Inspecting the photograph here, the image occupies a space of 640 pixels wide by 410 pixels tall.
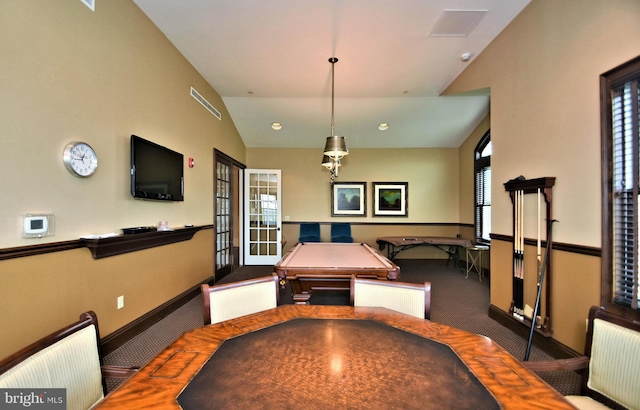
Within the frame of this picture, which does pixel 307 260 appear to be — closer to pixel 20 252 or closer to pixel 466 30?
pixel 20 252

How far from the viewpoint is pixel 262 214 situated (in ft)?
20.9

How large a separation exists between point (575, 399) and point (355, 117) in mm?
5142

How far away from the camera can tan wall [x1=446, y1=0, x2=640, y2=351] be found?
2.08 meters

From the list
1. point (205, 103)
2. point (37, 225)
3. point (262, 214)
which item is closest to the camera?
point (37, 225)

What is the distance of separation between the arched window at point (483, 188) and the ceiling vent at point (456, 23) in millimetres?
3013

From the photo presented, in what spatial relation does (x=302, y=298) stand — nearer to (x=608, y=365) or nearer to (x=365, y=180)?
(x=608, y=365)

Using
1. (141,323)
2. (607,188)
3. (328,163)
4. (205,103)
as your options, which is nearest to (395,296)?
(607,188)

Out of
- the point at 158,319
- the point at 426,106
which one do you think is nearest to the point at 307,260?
the point at 158,319

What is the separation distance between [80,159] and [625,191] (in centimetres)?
410

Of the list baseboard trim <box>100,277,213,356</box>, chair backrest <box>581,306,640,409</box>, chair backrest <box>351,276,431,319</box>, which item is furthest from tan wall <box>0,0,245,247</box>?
chair backrest <box>581,306,640,409</box>

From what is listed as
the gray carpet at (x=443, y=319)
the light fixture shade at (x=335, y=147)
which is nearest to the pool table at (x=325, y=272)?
the gray carpet at (x=443, y=319)

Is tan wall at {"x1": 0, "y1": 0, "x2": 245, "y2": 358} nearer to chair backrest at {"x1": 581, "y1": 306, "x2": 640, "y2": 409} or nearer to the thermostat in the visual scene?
the thermostat

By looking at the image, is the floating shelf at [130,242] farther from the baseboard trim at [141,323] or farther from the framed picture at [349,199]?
the framed picture at [349,199]

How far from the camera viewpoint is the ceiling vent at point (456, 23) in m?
2.77
